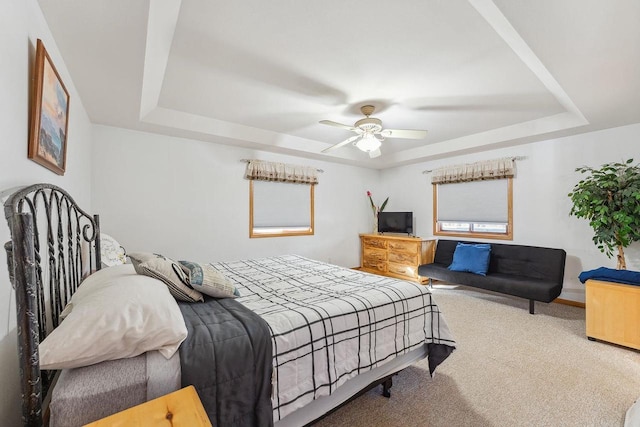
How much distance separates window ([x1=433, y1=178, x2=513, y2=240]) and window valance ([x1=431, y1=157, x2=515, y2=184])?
120 mm

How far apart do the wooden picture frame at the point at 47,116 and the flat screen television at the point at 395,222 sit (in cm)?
491

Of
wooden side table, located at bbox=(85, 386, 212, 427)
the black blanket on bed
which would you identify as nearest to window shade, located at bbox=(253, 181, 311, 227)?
the black blanket on bed

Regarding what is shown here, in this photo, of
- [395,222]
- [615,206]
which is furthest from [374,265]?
[615,206]

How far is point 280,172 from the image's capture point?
4574 mm

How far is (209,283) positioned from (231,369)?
628mm

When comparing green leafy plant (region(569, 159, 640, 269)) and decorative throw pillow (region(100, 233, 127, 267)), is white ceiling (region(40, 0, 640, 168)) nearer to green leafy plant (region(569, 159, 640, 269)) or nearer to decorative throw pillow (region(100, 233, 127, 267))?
green leafy plant (region(569, 159, 640, 269))

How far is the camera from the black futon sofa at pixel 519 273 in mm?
3311

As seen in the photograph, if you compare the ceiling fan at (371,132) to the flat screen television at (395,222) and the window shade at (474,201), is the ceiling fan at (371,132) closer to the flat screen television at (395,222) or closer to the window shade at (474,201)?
the window shade at (474,201)

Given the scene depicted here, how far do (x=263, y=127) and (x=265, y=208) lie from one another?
4.28ft

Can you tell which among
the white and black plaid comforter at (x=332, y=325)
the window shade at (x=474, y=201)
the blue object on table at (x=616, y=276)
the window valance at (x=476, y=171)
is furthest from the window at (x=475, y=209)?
the white and black plaid comforter at (x=332, y=325)

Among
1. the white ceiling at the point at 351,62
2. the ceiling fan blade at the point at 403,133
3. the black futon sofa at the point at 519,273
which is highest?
the white ceiling at the point at 351,62

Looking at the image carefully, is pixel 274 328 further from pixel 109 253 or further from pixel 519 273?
pixel 519 273

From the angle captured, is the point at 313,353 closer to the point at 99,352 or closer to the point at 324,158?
the point at 99,352

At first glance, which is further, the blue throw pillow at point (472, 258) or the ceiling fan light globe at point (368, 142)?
the blue throw pillow at point (472, 258)
